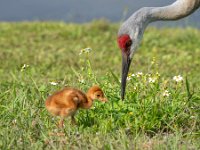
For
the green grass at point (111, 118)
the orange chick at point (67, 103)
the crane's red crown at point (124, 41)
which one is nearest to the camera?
the green grass at point (111, 118)

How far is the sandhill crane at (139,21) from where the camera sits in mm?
5727

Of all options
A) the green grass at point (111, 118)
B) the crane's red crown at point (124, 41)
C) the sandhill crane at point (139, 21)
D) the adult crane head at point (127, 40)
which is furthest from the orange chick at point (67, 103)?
the crane's red crown at point (124, 41)

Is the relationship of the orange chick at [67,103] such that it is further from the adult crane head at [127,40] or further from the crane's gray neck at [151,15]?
the crane's gray neck at [151,15]

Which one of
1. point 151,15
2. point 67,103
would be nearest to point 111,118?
point 67,103

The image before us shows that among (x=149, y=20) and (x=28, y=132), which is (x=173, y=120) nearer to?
(x=28, y=132)

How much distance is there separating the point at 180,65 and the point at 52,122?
4672 millimetres

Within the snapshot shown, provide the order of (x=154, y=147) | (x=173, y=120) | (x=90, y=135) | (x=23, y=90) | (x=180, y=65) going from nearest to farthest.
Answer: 1. (x=154, y=147)
2. (x=90, y=135)
3. (x=173, y=120)
4. (x=23, y=90)
5. (x=180, y=65)

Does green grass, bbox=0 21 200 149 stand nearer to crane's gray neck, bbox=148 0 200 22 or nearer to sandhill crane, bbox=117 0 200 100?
sandhill crane, bbox=117 0 200 100

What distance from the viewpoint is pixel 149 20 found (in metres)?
5.96

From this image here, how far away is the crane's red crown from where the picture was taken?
568cm

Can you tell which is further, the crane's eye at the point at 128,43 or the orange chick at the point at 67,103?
the crane's eye at the point at 128,43

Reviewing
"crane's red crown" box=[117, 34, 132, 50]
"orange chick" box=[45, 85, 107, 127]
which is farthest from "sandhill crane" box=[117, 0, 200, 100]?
"orange chick" box=[45, 85, 107, 127]

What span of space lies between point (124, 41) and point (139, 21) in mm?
269

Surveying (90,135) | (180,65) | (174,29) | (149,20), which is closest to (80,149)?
(90,135)
